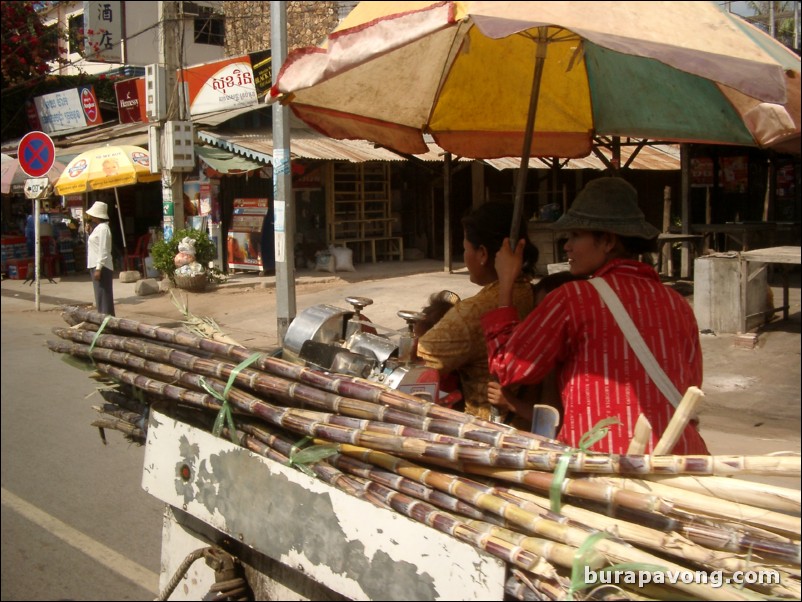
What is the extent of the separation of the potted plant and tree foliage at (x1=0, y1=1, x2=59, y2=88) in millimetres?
9665

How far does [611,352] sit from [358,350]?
0.96m

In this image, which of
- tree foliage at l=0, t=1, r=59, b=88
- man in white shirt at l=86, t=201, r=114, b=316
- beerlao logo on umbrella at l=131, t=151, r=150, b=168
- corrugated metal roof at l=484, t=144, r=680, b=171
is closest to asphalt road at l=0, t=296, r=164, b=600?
man in white shirt at l=86, t=201, r=114, b=316

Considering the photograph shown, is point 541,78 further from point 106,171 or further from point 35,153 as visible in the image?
point 106,171

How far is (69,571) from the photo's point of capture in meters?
3.92

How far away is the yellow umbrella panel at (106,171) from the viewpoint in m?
14.3

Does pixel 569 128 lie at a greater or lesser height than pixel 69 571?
greater

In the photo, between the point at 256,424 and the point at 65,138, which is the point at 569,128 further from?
the point at 65,138

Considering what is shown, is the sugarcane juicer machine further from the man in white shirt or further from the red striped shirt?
the man in white shirt

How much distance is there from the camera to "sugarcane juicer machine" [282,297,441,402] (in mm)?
2494

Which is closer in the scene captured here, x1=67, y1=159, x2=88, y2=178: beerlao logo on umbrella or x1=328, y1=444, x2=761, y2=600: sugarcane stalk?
x1=328, y1=444, x2=761, y2=600: sugarcane stalk

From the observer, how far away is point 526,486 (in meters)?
1.79

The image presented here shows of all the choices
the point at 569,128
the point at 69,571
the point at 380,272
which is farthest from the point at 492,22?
the point at 380,272

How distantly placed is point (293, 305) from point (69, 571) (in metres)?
4.69

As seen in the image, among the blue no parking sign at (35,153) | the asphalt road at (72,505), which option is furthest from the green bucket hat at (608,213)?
the blue no parking sign at (35,153)
